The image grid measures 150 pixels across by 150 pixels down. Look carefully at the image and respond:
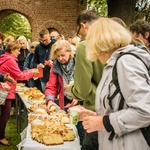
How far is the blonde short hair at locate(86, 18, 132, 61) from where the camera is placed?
1.84m

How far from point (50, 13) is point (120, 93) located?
13.4m

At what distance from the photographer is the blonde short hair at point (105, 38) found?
72.3 inches

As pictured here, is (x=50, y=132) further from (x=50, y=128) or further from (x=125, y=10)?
(x=125, y=10)

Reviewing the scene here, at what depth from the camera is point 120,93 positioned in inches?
69.0

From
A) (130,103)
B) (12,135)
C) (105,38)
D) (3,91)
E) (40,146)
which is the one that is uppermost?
(105,38)

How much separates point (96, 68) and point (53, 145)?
27.1 inches

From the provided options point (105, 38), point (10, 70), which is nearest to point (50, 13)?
point (10, 70)

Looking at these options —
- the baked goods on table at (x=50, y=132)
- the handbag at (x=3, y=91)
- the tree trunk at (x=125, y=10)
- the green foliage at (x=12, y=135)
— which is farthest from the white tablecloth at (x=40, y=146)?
the tree trunk at (x=125, y=10)

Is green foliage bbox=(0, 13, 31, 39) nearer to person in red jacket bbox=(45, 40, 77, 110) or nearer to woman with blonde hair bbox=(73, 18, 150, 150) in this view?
person in red jacket bbox=(45, 40, 77, 110)

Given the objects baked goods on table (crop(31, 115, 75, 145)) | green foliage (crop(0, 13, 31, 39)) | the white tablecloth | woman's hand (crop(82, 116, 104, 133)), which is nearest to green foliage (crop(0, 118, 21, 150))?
baked goods on table (crop(31, 115, 75, 145))

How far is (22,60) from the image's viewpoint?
8.47m

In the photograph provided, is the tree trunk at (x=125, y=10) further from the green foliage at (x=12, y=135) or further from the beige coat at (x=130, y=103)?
the beige coat at (x=130, y=103)

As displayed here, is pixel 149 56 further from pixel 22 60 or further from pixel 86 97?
pixel 22 60

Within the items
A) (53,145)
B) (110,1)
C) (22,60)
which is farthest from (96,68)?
(110,1)
